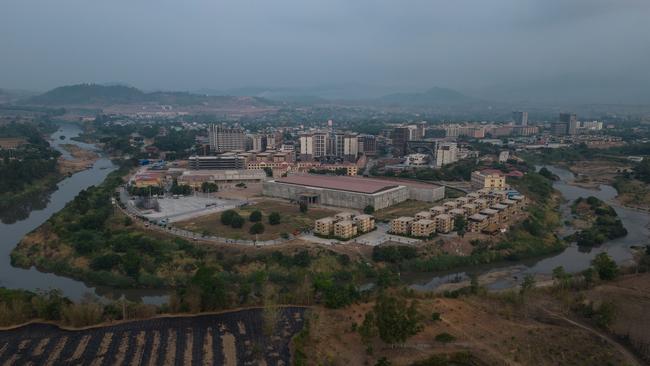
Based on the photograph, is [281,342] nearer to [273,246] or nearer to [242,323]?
[242,323]

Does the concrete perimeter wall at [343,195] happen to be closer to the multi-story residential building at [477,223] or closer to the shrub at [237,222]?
the multi-story residential building at [477,223]

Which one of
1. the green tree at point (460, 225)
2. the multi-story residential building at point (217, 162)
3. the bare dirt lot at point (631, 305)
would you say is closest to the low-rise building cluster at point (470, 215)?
the green tree at point (460, 225)

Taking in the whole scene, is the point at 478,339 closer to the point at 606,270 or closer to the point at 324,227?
the point at 606,270

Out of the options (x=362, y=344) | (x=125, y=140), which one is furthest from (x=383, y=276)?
(x=125, y=140)

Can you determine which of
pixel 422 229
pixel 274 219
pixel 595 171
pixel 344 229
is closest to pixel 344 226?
pixel 344 229

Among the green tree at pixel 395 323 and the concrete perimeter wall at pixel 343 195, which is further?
the concrete perimeter wall at pixel 343 195

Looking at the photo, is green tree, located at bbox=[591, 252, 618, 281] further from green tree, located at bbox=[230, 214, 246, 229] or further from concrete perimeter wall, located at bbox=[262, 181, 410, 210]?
green tree, located at bbox=[230, 214, 246, 229]

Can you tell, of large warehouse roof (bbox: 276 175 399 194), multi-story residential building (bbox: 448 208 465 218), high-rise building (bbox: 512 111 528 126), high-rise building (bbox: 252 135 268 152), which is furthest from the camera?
high-rise building (bbox: 512 111 528 126)

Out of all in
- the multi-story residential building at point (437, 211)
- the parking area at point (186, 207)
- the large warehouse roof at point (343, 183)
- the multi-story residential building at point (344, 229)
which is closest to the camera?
the multi-story residential building at point (344, 229)

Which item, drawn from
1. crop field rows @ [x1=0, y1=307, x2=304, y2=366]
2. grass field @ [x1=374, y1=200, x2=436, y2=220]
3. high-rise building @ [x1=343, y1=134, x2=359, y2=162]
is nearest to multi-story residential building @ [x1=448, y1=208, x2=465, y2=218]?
grass field @ [x1=374, y1=200, x2=436, y2=220]
